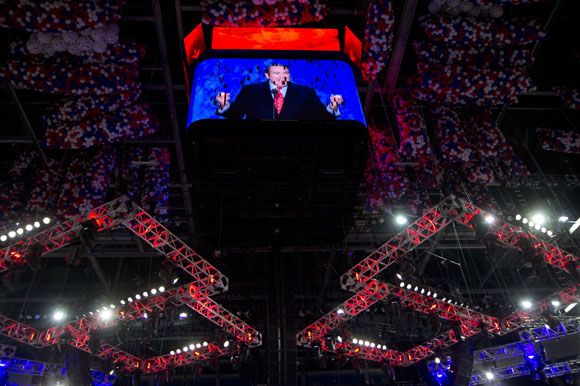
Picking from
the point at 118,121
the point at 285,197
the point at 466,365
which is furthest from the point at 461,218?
the point at 118,121

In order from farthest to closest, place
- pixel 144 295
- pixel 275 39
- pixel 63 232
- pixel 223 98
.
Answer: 1. pixel 144 295
2. pixel 63 232
3. pixel 275 39
4. pixel 223 98

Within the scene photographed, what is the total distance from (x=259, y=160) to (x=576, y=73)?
28.6ft

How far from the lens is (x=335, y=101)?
24.2ft

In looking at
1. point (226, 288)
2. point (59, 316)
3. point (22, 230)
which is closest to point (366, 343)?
point (226, 288)

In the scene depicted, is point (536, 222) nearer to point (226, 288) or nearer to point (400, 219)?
point (400, 219)

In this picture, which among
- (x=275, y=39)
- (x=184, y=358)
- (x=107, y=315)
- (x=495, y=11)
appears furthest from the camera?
(x=184, y=358)

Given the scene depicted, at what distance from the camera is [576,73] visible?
10.2 m

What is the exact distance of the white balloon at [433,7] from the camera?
8221mm

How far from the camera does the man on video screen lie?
7.14 meters

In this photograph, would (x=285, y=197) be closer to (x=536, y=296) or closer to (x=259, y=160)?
(x=259, y=160)

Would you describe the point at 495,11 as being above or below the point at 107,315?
above

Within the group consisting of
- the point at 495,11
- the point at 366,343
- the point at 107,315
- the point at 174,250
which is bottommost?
the point at 366,343

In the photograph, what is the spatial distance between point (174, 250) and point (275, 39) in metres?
5.79

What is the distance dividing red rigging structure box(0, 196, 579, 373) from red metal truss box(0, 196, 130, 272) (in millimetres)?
21
